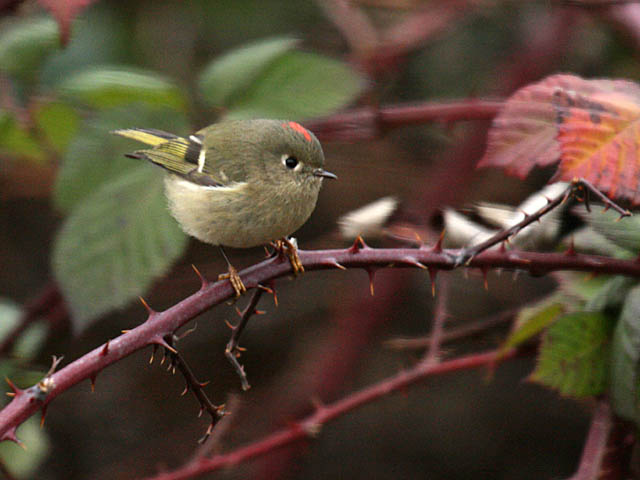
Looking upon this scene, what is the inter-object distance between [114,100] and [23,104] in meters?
0.69

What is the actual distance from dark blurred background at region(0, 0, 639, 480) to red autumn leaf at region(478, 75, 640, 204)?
114cm

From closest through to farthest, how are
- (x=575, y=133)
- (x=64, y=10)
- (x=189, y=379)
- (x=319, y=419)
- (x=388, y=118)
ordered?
(x=189, y=379), (x=575, y=133), (x=64, y=10), (x=319, y=419), (x=388, y=118)

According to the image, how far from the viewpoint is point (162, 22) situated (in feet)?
12.0

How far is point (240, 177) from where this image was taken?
1.98m

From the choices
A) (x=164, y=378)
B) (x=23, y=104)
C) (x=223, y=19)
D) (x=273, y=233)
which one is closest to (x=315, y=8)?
(x=223, y=19)

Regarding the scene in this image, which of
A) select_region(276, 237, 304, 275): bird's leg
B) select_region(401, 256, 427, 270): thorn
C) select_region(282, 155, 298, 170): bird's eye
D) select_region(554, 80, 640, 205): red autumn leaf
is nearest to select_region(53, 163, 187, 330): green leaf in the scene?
select_region(282, 155, 298, 170): bird's eye

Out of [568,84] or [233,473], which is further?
[233,473]

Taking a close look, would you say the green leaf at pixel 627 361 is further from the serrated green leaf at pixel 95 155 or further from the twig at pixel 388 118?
the serrated green leaf at pixel 95 155

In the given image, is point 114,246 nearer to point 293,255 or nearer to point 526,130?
point 293,255

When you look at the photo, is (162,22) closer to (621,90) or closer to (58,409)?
(58,409)

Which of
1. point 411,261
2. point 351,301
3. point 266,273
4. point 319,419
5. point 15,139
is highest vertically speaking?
point 411,261

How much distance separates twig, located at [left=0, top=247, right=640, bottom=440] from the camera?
113 cm

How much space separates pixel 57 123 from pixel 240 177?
659 millimetres

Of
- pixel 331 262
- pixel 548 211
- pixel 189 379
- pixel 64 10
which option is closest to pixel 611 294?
pixel 548 211
